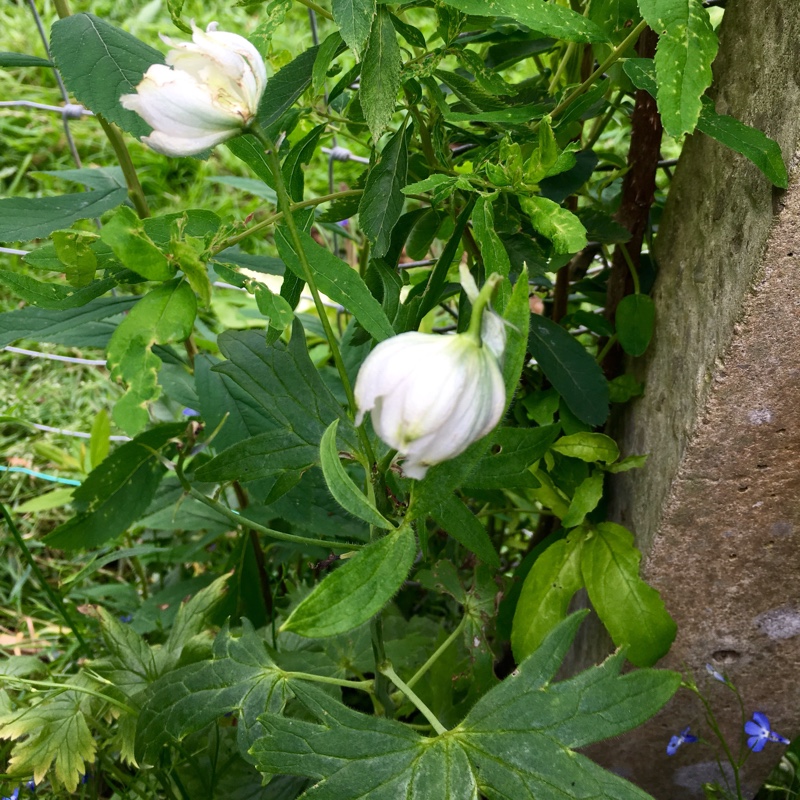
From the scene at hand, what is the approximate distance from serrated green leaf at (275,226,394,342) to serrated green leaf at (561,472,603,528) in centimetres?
45

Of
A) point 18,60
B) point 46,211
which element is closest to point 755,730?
point 46,211

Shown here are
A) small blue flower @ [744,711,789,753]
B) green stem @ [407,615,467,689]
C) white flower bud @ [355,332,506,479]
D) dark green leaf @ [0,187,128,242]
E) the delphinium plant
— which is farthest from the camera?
small blue flower @ [744,711,789,753]

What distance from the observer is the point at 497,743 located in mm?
821

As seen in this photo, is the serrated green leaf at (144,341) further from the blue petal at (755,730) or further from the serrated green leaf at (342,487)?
the blue petal at (755,730)

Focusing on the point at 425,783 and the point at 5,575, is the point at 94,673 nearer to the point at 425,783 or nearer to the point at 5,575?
the point at 425,783

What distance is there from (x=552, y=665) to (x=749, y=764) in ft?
2.33

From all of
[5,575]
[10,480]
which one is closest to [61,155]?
[10,480]

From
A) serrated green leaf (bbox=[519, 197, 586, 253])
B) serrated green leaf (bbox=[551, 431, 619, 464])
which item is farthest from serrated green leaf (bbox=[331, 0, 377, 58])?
serrated green leaf (bbox=[551, 431, 619, 464])

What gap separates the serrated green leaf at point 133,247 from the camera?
2.42 feet

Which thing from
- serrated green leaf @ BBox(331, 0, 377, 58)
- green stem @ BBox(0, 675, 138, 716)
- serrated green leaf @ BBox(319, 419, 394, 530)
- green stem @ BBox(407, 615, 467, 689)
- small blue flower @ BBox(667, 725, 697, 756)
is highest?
serrated green leaf @ BBox(331, 0, 377, 58)

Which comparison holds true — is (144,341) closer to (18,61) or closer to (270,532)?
(270,532)

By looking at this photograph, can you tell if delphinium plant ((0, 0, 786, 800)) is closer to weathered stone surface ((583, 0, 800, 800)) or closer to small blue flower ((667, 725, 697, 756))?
weathered stone surface ((583, 0, 800, 800))

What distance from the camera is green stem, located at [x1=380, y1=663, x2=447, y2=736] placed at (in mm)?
820

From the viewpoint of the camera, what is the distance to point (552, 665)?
838 millimetres
